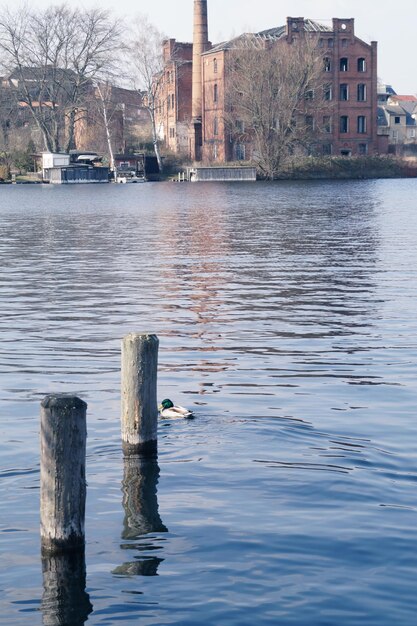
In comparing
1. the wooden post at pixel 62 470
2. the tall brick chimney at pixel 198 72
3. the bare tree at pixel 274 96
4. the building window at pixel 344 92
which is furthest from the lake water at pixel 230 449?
the tall brick chimney at pixel 198 72

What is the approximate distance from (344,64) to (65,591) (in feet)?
343

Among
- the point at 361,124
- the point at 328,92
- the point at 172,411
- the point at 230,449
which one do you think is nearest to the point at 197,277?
the point at 172,411

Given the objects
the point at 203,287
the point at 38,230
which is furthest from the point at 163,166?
the point at 203,287

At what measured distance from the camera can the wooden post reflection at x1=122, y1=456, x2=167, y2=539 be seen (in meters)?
9.95

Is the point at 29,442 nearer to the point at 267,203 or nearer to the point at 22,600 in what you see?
the point at 22,600

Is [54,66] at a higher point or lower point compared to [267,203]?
higher

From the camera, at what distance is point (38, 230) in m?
48.7

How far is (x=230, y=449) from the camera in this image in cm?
1221

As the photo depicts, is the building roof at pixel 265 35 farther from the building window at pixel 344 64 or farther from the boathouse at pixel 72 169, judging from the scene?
the boathouse at pixel 72 169

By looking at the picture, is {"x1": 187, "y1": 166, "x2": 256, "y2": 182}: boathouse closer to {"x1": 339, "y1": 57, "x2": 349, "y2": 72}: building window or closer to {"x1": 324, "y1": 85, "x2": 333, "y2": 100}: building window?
{"x1": 324, "y1": 85, "x2": 333, "y2": 100}: building window

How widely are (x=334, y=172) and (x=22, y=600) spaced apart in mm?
101631

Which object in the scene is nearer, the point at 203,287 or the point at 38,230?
the point at 203,287

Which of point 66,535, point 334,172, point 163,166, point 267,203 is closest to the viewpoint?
point 66,535

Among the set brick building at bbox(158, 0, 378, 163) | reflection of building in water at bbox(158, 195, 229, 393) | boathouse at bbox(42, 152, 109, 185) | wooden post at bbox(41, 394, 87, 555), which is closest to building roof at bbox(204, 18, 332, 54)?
brick building at bbox(158, 0, 378, 163)
